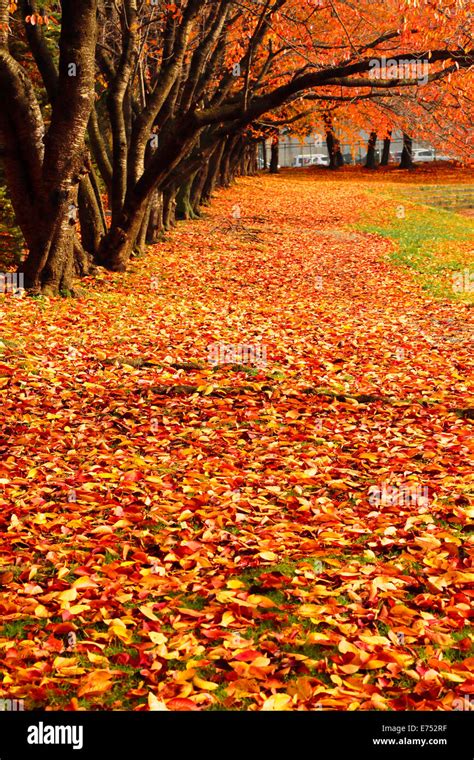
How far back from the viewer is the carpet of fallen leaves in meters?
4.09

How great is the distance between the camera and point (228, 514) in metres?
6.01

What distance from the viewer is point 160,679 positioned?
13.3ft

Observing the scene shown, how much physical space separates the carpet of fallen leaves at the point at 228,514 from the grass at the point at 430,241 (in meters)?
5.13

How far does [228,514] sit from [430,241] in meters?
20.2

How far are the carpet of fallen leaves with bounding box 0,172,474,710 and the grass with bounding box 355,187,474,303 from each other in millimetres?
5129

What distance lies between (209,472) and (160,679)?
2.90m

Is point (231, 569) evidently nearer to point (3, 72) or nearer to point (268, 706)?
point (268, 706)

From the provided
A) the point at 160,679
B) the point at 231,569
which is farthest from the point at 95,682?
the point at 231,569

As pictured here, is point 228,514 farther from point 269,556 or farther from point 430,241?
point 430,241

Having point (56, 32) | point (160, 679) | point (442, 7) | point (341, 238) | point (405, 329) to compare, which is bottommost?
point (160, 679)

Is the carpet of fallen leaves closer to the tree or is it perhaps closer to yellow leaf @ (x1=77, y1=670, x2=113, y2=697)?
yellow leaf @ (x1=77, y1=670, x2=113, y2=697)

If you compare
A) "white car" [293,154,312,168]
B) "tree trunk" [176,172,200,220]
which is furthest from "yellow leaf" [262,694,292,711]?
"white car" [293,154,312,168]
